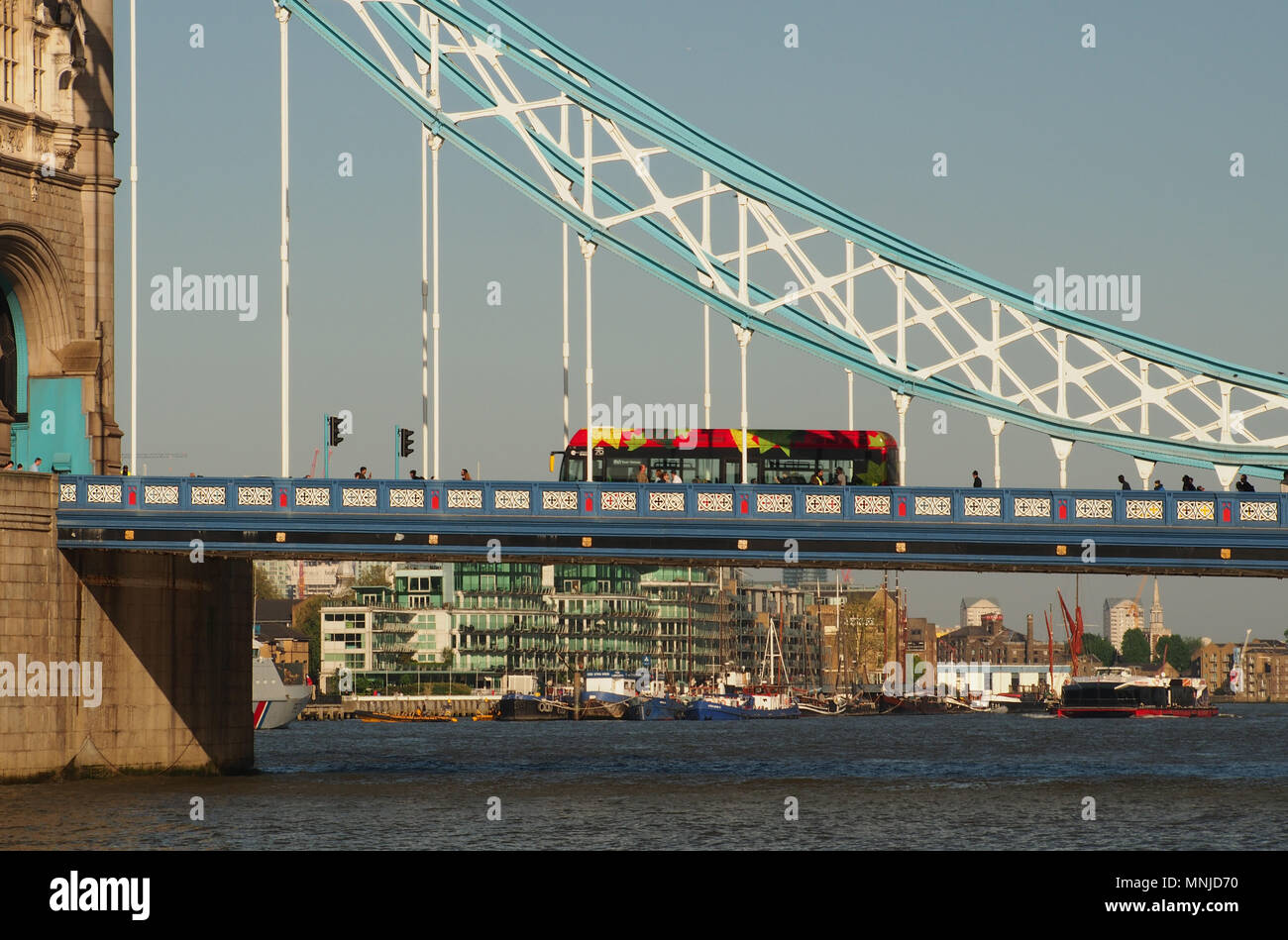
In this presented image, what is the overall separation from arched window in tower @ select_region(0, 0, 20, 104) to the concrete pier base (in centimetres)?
1131

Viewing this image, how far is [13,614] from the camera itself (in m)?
52.1

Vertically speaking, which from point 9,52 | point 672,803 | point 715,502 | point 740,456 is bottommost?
point 672,803

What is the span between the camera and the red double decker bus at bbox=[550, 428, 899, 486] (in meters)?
62.3

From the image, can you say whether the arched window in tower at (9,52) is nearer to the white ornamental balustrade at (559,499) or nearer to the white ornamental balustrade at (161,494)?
the white ornamental balustrade at (161,494)

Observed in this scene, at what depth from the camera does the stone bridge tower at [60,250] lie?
57594 mm

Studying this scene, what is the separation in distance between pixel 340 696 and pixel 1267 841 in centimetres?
15206

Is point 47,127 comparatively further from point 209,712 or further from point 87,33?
point 209,712

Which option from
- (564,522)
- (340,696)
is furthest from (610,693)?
(564,522)

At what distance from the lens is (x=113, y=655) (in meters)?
55.3

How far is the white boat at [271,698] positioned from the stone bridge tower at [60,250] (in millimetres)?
64960

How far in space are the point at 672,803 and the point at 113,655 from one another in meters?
15.9

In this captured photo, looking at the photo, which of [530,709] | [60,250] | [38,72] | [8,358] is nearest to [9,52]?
[38,72]

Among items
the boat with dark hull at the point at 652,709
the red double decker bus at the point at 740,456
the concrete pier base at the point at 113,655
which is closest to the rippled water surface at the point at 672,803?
the concrete pier base at the point at 113,655

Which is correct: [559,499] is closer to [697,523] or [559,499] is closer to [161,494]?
[697,523]
